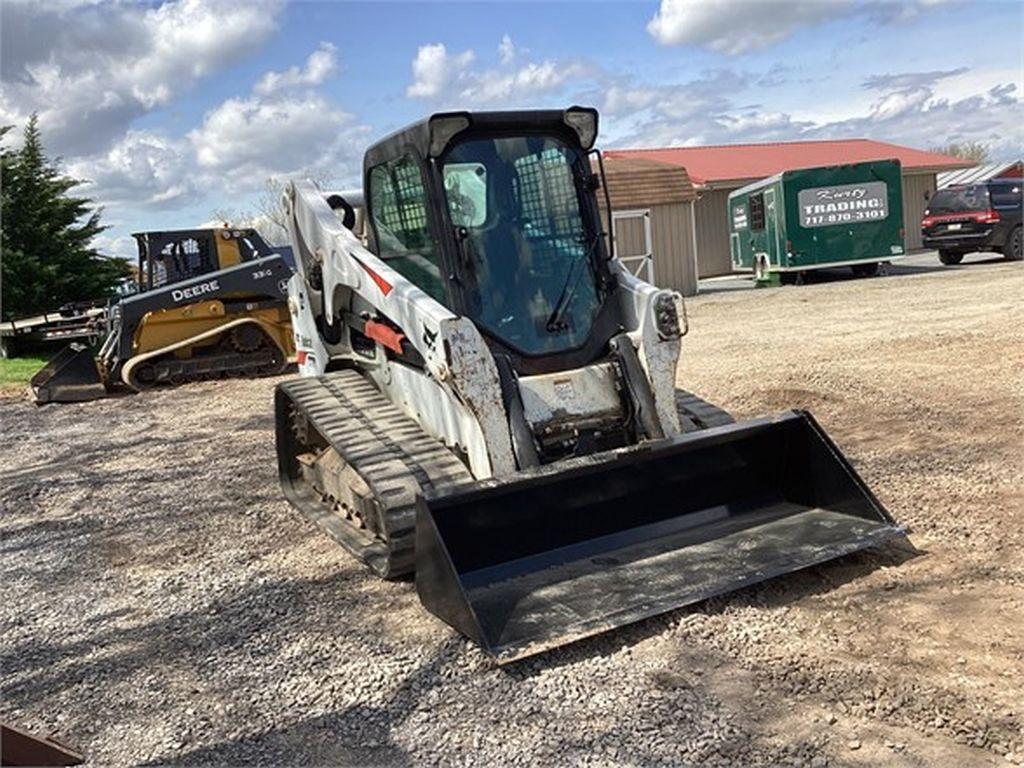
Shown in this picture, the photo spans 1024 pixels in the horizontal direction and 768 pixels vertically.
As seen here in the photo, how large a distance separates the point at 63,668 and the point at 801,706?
305 centimetres

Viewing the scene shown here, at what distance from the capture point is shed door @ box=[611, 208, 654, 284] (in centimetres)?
2041

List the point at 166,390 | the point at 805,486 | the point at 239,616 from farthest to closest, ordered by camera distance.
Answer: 1. the point at 166,390
2. the point at 805,486
3. the point at 239,616

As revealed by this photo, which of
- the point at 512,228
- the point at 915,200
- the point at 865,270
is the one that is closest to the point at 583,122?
the point at 512,228

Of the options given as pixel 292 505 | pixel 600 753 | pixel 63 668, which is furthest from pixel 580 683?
pixel 292 505

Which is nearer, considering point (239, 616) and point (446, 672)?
point (446, 672)

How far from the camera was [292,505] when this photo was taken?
20.2 ft

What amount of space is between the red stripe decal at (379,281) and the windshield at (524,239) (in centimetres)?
47

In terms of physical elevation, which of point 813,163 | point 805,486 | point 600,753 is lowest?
point 600,753

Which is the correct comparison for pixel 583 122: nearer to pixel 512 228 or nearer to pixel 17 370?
pixel 512 228

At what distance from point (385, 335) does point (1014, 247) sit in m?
19.9

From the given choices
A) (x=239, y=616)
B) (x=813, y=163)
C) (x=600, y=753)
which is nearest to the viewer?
(x=600, y=753)

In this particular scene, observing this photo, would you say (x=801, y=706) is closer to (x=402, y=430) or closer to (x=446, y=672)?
(x=446, y=672)

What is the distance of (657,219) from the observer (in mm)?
21641

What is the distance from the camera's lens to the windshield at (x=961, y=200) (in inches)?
805
